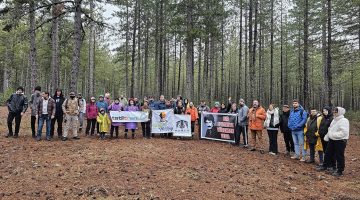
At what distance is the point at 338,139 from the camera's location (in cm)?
877

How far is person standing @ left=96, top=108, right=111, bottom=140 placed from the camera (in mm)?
12172

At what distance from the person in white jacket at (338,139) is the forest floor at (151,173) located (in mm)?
459

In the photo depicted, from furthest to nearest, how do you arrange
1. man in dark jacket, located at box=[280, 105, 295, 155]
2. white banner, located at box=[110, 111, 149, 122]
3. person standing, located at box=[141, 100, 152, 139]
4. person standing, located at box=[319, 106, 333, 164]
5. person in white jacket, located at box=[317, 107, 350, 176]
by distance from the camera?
person standing, located at box=[141, 100, 152, 139], white banner, located at box=[110, 111, 149, 122], man in dark jacket, located at box=[280, 105, 295, 155], person standing, located at box=[319, 106, 333, 164], person in white jacket, located at box=[317, 107, 350, 176]

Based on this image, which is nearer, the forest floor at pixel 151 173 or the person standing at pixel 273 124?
the forest floor at pixel 151 173

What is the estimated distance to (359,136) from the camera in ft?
58.6

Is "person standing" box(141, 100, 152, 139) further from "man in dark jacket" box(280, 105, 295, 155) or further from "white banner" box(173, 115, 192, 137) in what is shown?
"man in dark jacket" box(280, 105, 295, 155)

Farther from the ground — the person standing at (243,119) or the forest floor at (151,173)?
the person standing at (243,119)

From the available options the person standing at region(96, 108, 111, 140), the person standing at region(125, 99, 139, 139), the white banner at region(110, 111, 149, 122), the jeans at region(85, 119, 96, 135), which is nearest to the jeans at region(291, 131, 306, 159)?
the white banner at region(110, 111, 149, 122)

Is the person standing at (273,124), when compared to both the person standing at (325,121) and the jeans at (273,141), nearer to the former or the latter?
the jeans at (273,141)

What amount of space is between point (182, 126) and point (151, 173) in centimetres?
631

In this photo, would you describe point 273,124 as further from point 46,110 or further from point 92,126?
point 46,110

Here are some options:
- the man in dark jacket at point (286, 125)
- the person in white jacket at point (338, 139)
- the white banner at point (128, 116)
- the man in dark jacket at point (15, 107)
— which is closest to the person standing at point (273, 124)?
the man in dark jacket at point (286, 125)

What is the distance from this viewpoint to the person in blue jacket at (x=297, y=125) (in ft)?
34.6

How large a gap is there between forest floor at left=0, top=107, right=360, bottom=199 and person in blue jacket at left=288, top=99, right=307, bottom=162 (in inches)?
24.4
